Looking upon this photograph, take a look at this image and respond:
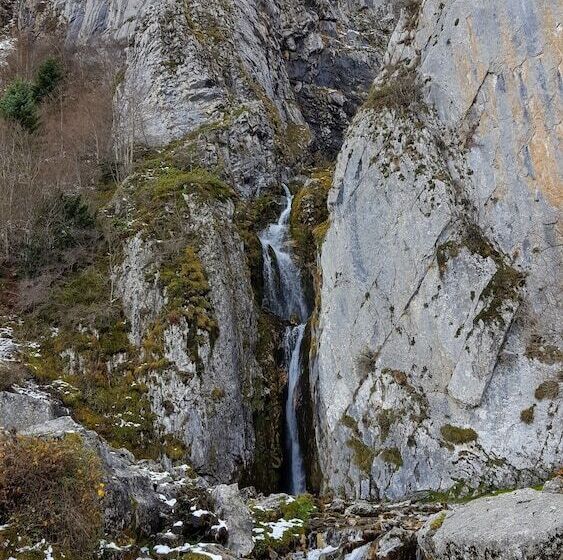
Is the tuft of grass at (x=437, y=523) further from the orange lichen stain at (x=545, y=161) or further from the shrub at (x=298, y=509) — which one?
the orange lichen stain at (x=545, y=161)

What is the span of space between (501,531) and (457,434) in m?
10.2

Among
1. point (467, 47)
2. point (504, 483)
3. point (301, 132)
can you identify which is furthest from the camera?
point (301, 132)

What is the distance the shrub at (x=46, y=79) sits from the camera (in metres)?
39.8

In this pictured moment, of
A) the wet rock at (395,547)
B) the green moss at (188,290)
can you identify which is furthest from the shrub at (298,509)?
the green moss at (188,290)

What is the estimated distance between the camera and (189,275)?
915 inches

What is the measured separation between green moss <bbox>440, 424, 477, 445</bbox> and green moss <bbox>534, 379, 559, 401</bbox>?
2383 millimetres

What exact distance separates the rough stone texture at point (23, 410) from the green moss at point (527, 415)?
47.5 ft

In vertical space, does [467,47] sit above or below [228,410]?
above

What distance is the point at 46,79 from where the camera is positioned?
1585 inches

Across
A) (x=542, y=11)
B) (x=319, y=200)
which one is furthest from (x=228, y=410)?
(x=542, y=11)

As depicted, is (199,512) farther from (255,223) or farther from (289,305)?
(255,223)

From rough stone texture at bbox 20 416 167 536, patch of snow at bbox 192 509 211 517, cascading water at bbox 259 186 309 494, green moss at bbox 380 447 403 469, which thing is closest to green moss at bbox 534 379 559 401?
green moss at bbox 380 447 403 469

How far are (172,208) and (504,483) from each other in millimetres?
17596

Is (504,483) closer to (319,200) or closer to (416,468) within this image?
(416,468)
